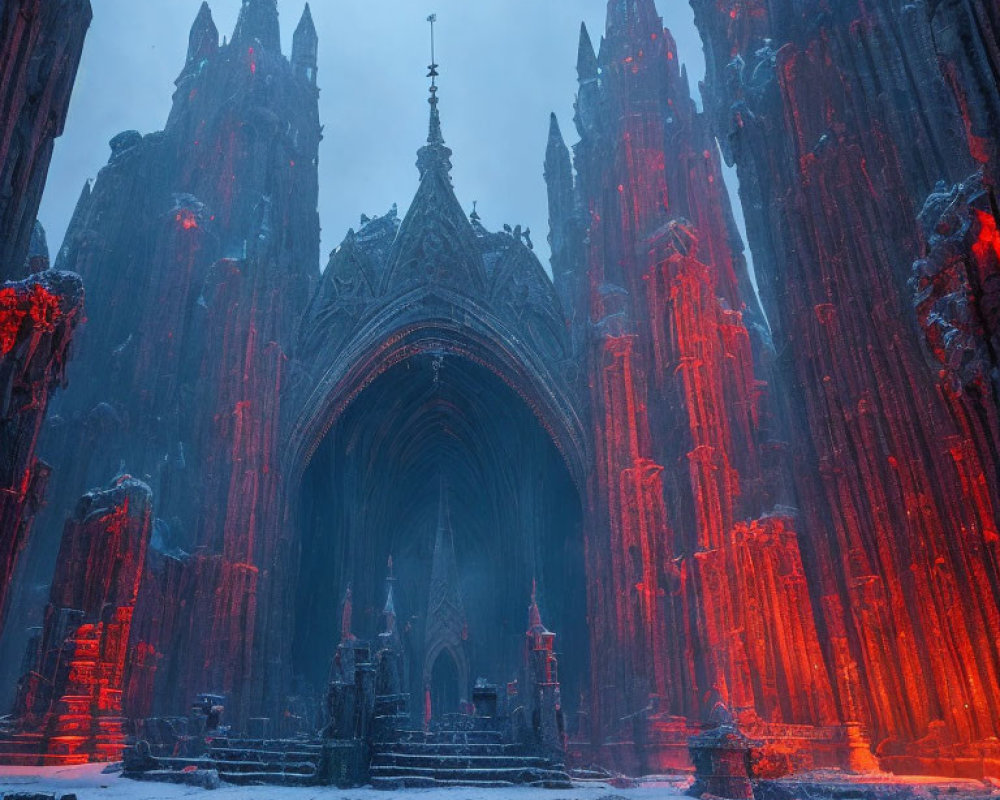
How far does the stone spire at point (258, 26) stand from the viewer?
3325 cm

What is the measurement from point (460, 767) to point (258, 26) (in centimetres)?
3397

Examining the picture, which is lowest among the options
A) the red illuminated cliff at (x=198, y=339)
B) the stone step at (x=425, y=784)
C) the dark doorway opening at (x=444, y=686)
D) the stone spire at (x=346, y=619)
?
the stone step at (x=425, y=784)

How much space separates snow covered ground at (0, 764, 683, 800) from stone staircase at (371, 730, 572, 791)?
569 millimetres

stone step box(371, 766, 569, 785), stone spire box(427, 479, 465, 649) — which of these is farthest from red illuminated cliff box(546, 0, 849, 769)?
stone spire box(427, 479, 465, 649)

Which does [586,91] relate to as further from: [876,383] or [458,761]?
[458,761]

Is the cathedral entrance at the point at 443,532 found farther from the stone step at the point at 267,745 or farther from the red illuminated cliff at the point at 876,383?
the stone step at the point at 267,745

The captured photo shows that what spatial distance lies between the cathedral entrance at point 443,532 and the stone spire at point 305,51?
16.8m

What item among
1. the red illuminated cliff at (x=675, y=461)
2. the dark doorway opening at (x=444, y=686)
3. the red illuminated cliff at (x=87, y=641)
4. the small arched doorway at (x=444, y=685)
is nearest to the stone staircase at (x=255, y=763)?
the red illuminated cliff at (x=87, y=641)

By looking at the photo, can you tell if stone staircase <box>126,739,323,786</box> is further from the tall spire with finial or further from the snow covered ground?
the tall spire with finial

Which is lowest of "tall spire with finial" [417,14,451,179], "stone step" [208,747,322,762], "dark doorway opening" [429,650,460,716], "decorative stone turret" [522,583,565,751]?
"stone step" [208,747,322,762]

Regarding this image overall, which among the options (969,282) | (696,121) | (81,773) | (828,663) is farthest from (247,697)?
(696,121)

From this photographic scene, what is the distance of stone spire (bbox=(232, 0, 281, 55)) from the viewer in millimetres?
33250

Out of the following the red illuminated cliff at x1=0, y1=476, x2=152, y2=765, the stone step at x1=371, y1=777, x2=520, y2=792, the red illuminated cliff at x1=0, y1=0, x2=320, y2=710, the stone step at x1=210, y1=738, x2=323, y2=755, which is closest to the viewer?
the stone step at x1=371, y1=777, x2=520, y2=792

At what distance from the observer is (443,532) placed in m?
37.1
